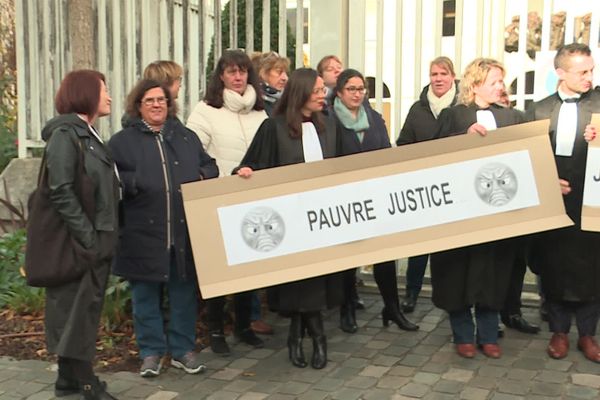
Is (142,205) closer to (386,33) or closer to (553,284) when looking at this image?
(553,284)

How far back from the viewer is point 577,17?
605cm

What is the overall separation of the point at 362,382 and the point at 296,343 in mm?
534

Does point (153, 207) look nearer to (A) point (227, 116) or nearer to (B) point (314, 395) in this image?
(A) point (227, 116)

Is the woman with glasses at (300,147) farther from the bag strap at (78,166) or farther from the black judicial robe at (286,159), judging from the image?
the bag strap at (78,166)

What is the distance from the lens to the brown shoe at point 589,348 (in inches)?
185

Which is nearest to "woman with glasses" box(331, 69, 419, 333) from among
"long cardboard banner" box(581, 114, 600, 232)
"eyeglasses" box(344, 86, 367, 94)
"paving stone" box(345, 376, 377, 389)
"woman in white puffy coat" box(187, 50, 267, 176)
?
"eyeglasses" box(344, 86, 367, 94)

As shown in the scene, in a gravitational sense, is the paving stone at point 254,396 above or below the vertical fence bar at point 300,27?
below

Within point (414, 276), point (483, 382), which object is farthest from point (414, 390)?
point (414, 276)

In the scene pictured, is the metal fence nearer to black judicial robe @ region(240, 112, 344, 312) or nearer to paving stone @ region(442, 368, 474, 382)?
black judicial robe @ region(240, 112, 344, 312)

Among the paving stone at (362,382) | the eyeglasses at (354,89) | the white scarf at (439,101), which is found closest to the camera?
the paving stone at (362,382)

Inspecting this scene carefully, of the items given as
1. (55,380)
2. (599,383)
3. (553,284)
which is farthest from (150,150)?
(599,383)

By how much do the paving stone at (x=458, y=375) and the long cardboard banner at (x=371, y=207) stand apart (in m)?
0.76

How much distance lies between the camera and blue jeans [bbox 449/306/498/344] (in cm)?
484

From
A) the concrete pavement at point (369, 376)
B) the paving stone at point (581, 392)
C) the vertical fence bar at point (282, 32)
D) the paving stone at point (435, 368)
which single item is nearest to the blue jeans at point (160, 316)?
the concrete pavement at point (369, 376)
